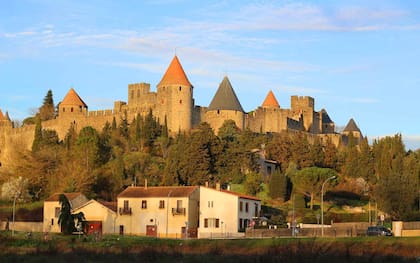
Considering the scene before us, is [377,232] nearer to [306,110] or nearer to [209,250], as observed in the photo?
[209,250]

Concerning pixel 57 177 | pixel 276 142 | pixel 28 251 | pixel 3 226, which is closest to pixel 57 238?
pixel 28 251

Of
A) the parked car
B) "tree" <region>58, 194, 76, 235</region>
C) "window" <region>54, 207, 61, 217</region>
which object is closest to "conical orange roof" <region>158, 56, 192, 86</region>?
"window" <region>54, 207, 61, 217</region>

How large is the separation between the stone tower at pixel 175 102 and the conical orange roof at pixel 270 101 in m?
17.1

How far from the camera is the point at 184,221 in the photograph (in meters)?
61.1

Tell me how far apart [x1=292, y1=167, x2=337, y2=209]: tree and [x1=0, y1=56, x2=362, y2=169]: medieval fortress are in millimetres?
19816

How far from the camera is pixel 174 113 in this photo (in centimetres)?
9194

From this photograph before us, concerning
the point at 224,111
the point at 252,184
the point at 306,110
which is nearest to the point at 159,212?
the point at 252,184

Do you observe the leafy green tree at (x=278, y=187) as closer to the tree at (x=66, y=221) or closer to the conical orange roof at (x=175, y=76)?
the tree at (x=66, y=221)

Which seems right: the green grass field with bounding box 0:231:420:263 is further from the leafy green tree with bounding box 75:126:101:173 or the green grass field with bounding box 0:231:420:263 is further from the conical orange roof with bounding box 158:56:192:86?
the conical orange roof with bounding box 158:56:192:86

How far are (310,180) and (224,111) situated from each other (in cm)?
2329

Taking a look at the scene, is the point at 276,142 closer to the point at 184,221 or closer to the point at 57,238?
the point at 184,221

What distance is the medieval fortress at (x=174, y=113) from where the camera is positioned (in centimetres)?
9275

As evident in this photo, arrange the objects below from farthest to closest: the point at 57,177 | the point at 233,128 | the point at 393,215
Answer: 1. the point at 233,128
2. the point at 57,177
3. the point at 393,215

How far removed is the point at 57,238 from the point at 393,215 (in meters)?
29.2
